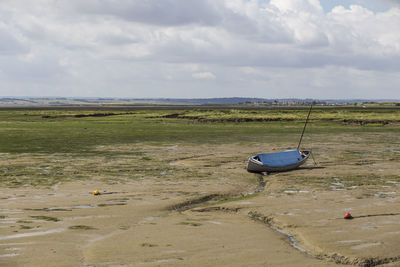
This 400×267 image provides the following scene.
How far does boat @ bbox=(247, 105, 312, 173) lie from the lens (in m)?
27.5

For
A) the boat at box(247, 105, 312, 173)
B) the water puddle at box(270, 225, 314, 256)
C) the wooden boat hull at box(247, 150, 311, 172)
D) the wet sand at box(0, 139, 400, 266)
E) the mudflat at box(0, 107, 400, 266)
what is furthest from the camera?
the boat at box(247, 105, 312, 173)

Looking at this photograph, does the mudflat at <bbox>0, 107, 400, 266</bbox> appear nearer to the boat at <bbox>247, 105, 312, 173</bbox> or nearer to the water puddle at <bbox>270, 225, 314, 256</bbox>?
the water puddle at <bbox>270, 225, 314, 256</bbox>

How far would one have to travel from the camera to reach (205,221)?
15750mm

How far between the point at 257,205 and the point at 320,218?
3007 mm

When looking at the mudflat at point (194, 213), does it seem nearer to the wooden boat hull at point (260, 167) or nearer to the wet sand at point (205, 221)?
the wet sand at point (205, 221)

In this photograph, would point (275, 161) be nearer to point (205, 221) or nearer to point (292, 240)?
point (205, 221)

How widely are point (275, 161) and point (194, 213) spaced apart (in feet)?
43.3

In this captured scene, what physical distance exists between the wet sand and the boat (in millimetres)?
1031

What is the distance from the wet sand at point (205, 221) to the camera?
1193cm

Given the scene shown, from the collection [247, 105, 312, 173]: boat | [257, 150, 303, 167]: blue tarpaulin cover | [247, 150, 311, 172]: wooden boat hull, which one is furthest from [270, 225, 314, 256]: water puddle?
[257, 150, 303, 167]: blue tarpaulin cover

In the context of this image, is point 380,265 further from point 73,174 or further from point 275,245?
point 73,174

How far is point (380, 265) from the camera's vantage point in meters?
11.4

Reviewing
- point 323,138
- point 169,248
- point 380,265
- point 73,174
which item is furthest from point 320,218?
point 323,138

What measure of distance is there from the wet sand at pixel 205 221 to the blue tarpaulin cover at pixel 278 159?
7.18 feet
